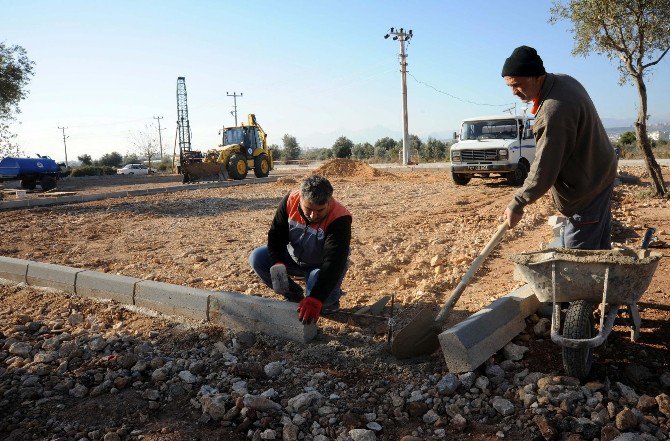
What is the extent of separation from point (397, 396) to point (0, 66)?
24872 millimetres

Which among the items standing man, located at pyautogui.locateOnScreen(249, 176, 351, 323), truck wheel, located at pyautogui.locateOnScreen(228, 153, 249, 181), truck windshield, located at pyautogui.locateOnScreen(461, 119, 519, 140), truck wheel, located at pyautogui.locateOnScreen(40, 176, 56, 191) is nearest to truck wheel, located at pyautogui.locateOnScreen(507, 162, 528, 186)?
truck windshield, located at pyautogui.locateOnScreen(461, 119, 519, 140)

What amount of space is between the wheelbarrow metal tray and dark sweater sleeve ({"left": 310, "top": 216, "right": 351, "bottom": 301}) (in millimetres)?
1136

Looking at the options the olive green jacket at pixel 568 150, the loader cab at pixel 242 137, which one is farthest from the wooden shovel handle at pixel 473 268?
the loader cab at pixel 242 137

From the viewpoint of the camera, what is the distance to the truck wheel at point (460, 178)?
14.2 meters

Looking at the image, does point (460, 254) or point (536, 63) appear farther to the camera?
point (460, 254)

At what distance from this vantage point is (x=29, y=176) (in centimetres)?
2022

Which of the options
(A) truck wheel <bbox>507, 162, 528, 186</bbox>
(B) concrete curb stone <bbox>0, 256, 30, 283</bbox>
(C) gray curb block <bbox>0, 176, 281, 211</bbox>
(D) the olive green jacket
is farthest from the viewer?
(A) truck wheel <bbox>507, 162, 528, 186</bbox>

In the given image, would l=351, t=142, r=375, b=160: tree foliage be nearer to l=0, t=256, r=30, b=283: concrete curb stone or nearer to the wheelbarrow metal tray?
l=0, t=256, r=30, b=283: concrete curb stone

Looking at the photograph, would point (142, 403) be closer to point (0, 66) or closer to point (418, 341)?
point (418, 341)

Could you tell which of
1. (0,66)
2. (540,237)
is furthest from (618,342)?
(0,66)

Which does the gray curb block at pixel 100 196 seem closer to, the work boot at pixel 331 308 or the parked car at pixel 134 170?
the work boot at pixel 331 308

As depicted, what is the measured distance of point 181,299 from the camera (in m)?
4.23

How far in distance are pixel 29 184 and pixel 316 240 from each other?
20.9 m

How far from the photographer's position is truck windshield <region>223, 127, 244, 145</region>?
2236 cm
